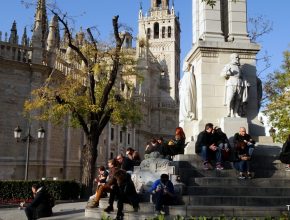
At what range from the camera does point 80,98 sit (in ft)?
68.1

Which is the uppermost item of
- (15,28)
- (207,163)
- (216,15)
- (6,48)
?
(15,28)

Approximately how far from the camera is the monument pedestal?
11.8 m

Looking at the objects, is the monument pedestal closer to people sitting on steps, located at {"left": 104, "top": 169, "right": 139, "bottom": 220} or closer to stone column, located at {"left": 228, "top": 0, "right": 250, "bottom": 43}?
stone column, located at {"left": 228, "top": 0, "right": 250, "bottom": 43}

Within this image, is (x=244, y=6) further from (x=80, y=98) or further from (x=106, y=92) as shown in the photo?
(x=80, y=98)

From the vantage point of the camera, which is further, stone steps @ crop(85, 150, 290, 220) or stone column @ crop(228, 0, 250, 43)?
stone column @ crop(228, 0, 250, 43)

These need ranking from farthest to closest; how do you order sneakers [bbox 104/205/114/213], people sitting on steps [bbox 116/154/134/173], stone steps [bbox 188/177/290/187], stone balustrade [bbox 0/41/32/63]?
stone balustrade [bbox 0/41/32/63]
people sitting on steps [bbox 116/154/134/173]
stone steps [bbox 188/177/290/187]
sneakers [bbox 104/205/114/213]

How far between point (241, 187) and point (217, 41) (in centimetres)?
489

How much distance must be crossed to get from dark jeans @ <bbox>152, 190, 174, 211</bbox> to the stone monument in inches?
105

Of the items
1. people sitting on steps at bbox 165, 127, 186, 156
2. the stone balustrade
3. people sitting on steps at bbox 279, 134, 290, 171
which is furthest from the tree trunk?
the stone balustrade

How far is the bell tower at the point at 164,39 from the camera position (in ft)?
340

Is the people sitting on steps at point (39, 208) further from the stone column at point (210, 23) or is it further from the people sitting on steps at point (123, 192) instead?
the stone column at point (210, 23)

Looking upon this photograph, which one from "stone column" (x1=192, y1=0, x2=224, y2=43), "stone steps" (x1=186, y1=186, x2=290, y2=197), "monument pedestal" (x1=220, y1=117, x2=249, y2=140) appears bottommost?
"stone steps" (x1=186, y1=186, x2=290, y2=197)

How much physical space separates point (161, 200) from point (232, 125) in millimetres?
3898

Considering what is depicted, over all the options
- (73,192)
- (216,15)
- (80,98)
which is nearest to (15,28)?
(80,98)
